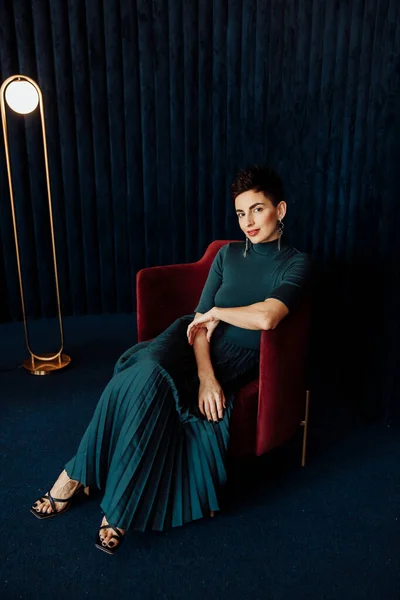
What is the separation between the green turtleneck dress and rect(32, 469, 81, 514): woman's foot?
0.08 meters

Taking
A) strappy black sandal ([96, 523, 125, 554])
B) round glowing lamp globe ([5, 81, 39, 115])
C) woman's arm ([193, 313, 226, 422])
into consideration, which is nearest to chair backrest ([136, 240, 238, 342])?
woman's arm ([193, 313, 226, 422])

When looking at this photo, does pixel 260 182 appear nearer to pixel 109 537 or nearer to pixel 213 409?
pixel 213 409

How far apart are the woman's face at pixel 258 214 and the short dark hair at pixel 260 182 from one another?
0.02 meters

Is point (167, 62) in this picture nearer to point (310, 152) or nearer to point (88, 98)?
point (88, 98)

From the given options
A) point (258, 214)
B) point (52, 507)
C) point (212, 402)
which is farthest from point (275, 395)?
point (52, 507)

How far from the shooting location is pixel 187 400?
5.93 feet

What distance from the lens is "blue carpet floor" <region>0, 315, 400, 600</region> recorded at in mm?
1563

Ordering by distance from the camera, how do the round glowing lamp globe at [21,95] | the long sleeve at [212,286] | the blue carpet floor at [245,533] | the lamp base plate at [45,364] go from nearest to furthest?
the blue carpet floor at [245,533] → the long sleeve at [212,286] → the round glowing lamp globe at [21,95] → the lamp base plate at [45,364]

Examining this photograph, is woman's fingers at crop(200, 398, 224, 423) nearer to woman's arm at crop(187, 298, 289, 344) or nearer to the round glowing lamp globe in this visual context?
woman's arm at crop(187, 298, 289, 344)

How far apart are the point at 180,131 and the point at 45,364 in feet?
6.27

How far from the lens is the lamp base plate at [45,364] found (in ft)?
9.78

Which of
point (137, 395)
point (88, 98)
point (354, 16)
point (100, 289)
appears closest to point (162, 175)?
point (88, 98)

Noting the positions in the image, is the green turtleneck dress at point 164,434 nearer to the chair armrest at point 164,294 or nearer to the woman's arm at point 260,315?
the woman's arm at point 260,315

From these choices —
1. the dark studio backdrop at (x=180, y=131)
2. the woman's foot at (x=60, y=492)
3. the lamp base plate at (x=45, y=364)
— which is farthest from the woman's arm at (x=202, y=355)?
the lamp base plate at (x=45, y=364)
